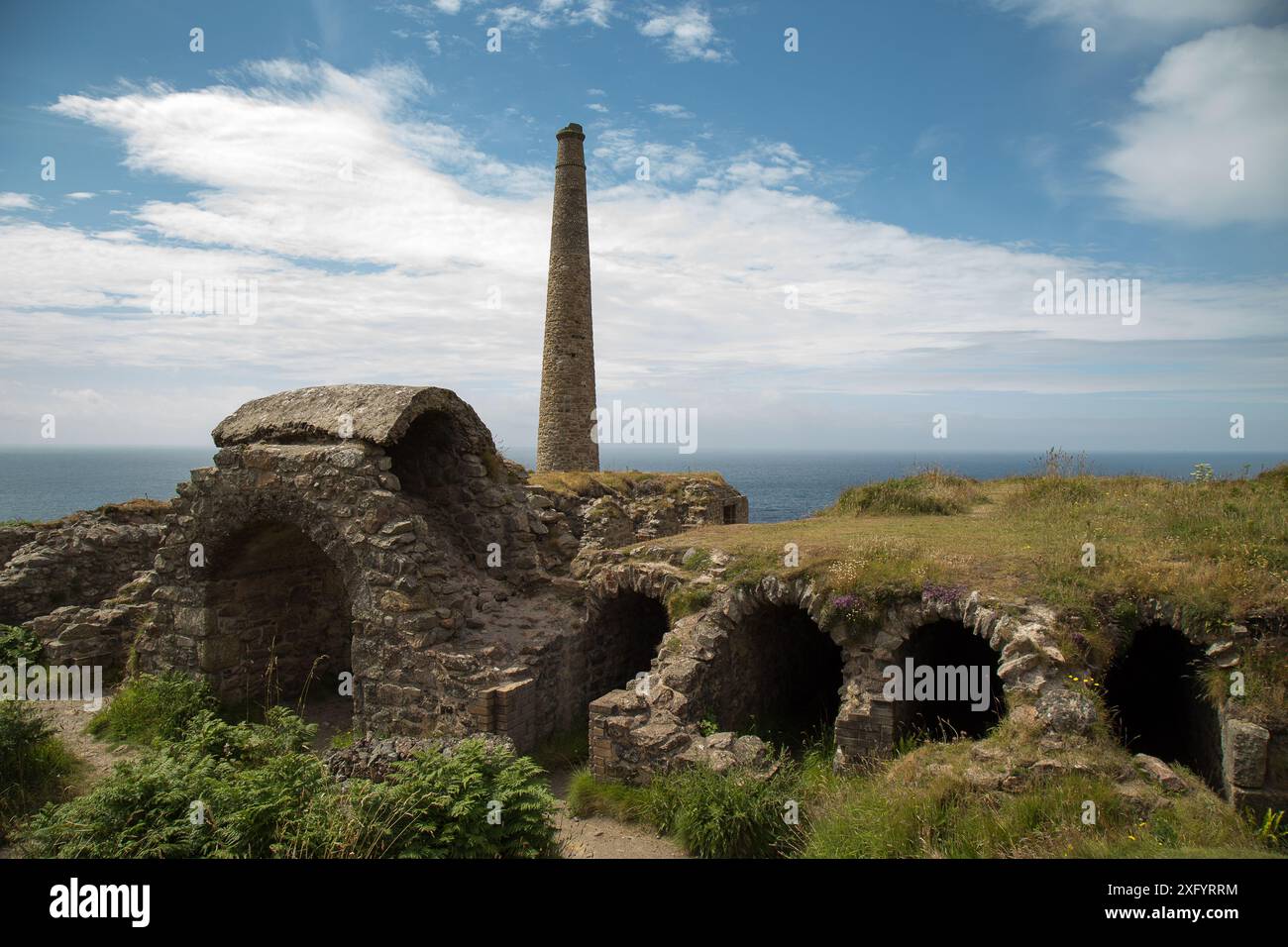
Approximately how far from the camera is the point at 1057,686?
954cm

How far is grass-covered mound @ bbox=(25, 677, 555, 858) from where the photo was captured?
741 centimetres

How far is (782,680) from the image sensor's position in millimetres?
14383

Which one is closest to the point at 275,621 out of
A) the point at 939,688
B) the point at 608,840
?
the point at 608,840

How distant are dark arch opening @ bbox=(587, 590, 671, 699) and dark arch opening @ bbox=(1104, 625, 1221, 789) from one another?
766cm

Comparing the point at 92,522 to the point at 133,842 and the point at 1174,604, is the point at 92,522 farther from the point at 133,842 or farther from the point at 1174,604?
the point at 1174,604

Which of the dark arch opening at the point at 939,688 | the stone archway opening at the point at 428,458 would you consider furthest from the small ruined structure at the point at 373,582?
the dark arch opening at the point at 939,688

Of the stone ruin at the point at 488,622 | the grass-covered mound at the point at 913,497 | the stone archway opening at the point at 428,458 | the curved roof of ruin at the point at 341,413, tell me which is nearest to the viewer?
the stone ruin at the point at 488,622

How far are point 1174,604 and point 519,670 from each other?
937 centimetres

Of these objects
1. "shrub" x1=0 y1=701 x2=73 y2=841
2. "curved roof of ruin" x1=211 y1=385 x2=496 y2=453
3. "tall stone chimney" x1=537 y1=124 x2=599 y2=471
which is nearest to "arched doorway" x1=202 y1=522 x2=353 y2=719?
"curved roof of ruin" x1=211 y1=385 x2=496 y2=453

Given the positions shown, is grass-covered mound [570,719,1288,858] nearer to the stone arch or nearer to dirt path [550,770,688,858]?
dirt path [550,770,688,858]

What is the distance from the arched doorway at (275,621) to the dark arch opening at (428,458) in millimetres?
2277

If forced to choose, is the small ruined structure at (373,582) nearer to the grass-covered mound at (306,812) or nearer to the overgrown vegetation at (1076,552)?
the overgrown vegetation at (1076,552)

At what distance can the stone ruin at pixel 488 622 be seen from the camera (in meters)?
10.6
